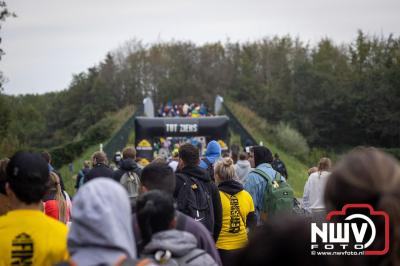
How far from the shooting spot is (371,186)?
3.18m

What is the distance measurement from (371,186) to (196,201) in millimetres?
5194

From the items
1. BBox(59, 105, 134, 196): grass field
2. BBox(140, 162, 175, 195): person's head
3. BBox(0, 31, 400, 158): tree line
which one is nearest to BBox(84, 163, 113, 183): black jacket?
BBox(140, 162, 175, 195): person's head

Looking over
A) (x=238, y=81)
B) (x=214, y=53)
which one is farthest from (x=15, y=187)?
(x=214, y=53)

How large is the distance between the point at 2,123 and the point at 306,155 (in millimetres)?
20808

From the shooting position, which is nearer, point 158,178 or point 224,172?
point 158,178

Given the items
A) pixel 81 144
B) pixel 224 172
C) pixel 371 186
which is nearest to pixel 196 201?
pixel 224 172

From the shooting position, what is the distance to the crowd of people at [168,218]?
302 centimetres

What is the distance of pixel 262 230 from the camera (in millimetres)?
2930

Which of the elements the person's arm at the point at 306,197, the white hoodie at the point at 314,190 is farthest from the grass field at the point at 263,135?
the white hoodie at the point at 314,190

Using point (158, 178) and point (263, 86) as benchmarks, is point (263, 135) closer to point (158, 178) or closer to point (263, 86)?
point (263, 86)

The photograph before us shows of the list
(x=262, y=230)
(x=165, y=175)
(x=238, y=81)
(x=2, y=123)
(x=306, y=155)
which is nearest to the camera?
(x=262, y=230)

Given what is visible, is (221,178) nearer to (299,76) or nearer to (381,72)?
(381,72)

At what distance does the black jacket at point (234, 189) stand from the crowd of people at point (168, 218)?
0.04 feet

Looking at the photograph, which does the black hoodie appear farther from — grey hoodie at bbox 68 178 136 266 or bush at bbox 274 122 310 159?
bush at bbox 274 122 310 159
